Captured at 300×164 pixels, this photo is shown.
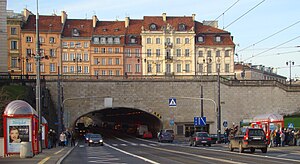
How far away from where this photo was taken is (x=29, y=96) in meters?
71.8

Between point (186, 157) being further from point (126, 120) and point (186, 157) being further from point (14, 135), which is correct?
point (126, 120)

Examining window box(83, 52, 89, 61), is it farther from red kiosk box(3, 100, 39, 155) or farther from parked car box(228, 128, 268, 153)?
red kiosk box(3, 100, 39, 155)

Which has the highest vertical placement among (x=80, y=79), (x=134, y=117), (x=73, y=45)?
(x=73, y=45)

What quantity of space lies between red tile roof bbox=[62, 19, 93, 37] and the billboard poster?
264 feet

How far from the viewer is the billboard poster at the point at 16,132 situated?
33.4 m

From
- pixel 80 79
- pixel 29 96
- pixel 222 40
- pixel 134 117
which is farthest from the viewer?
pixel 222 40

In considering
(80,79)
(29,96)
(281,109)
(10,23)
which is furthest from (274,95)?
(10,23)

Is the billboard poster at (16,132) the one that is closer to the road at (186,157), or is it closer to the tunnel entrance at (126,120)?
the road at (186,157)

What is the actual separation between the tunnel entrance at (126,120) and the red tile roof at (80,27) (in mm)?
16121

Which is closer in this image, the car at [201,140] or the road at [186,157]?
the road at [186,157]

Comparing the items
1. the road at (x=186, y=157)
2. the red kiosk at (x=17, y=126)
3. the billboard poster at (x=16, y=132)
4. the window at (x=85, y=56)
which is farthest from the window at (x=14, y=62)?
the billboard poster at (x=16, y=132)

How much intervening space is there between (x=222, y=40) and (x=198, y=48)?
17.9ft

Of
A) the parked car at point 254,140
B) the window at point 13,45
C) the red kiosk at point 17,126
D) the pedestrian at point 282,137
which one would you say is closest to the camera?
A: the red kiosk at point 17,126

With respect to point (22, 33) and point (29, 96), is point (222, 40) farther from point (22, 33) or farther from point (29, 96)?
point (29, 96)
